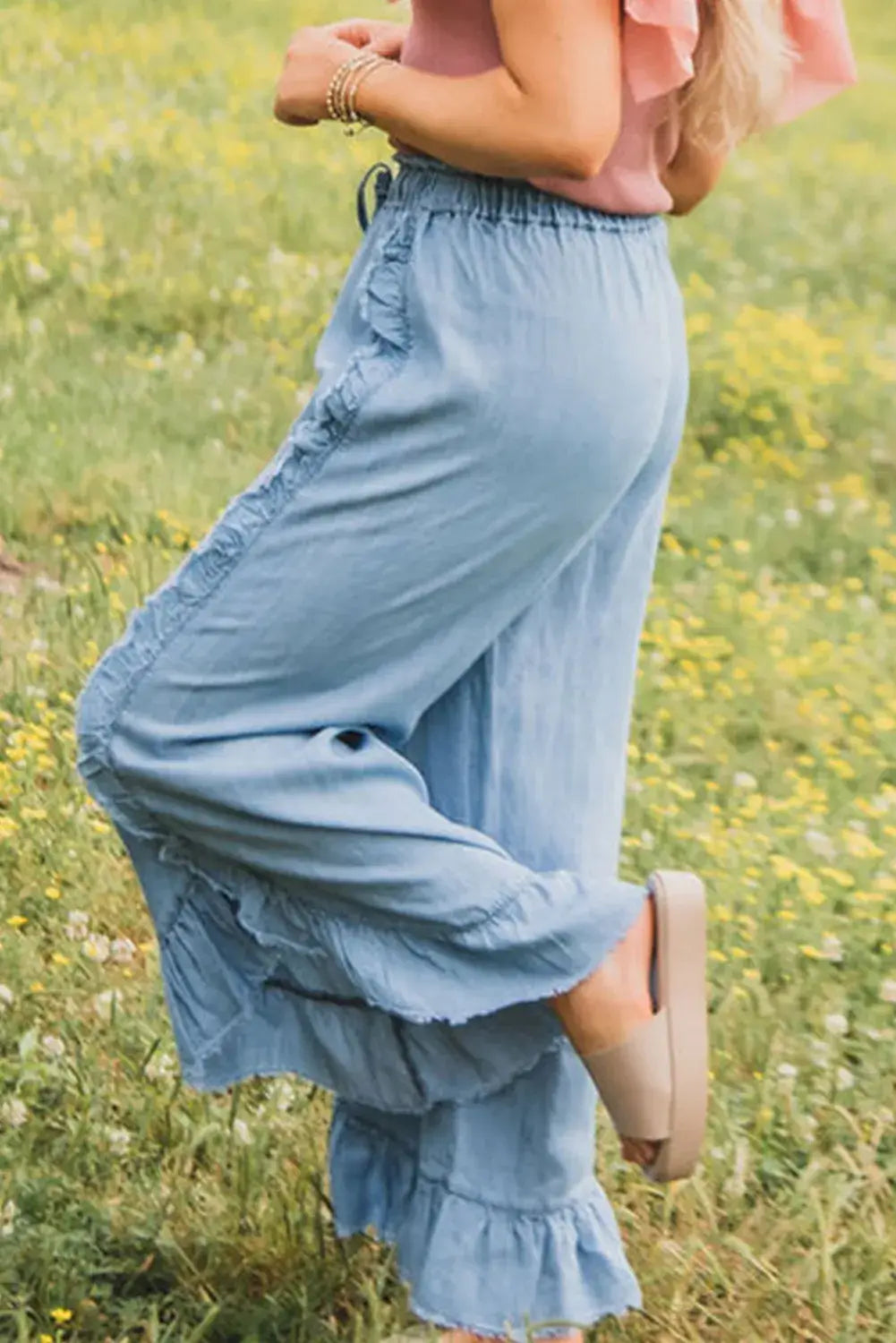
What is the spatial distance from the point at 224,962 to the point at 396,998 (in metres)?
0.27

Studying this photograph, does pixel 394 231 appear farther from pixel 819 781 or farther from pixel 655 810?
pixel 819 781

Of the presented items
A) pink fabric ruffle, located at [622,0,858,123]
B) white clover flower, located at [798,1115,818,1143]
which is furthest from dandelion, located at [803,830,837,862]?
pink fabric ruffle, located at [622,0,858,123]

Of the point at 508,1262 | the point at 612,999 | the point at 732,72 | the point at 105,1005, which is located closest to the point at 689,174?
the point at 732,72

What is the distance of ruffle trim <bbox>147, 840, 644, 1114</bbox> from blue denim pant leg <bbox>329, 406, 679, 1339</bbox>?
8 centimetres

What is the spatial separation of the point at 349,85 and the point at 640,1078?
1.13 metres

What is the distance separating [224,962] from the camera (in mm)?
2875

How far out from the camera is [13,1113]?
341cm

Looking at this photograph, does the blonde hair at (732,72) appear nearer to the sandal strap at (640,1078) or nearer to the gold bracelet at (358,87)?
the gold bracelet at (358,87)

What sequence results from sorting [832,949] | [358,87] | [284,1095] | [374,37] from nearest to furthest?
[358,87]
[374,37]
[284,1095]
[832,949]

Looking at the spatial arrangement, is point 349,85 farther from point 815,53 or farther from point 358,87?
point 815,53

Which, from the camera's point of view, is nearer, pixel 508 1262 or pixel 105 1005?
Answer: pixel 508 1262

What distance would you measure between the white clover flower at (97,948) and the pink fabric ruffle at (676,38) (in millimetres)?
1742

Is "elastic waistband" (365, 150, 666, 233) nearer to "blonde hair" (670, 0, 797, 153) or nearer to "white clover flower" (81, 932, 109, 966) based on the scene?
"blonde hair" (670, 0, 797, 153)

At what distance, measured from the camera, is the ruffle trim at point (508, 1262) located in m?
2.91
